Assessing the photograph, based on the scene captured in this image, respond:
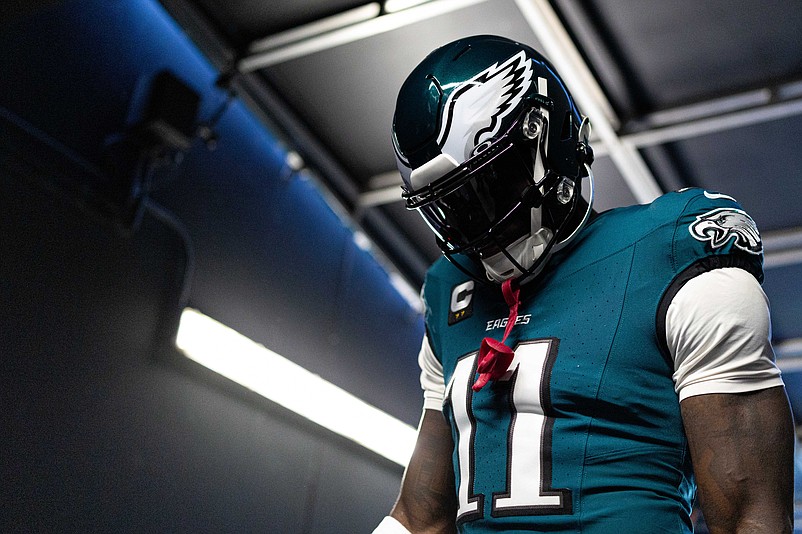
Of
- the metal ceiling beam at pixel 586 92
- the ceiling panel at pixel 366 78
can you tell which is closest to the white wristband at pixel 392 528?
the metal ceiling beam at pixel 586 92

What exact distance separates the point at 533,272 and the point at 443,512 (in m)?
0.41

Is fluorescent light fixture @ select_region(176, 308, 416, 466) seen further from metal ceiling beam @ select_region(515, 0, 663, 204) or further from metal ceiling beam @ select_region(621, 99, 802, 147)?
metal ceiling beam @ select_region(621, 99, 802, 147)

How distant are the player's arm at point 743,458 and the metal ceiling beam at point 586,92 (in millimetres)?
2986

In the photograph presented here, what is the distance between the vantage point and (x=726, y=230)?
1.14 meters

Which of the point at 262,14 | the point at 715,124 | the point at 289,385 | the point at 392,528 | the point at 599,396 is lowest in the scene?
the point at 392,528

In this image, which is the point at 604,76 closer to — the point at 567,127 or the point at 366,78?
the point at 366,78

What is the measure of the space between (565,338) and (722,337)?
0.22m

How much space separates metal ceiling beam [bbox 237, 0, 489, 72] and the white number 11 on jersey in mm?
2890

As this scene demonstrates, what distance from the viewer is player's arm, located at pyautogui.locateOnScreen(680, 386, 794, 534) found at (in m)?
1.02

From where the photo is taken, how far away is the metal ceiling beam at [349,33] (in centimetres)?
393

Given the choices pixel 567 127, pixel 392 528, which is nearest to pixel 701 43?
pixel 567 127

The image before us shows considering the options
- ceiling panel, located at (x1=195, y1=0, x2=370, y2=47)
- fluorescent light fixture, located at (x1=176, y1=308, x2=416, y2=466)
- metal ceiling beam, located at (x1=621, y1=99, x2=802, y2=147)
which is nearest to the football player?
fluorescent light fixture, located at (x1=176, y1=308, x2=416, y2=466)

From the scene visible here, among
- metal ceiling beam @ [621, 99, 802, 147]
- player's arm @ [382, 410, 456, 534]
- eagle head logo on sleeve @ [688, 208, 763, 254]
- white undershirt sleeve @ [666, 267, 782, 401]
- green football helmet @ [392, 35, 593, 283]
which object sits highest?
metal ceiling beam @ [621, 99, 802, 147]

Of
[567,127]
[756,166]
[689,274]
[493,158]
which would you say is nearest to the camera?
[689,274]
